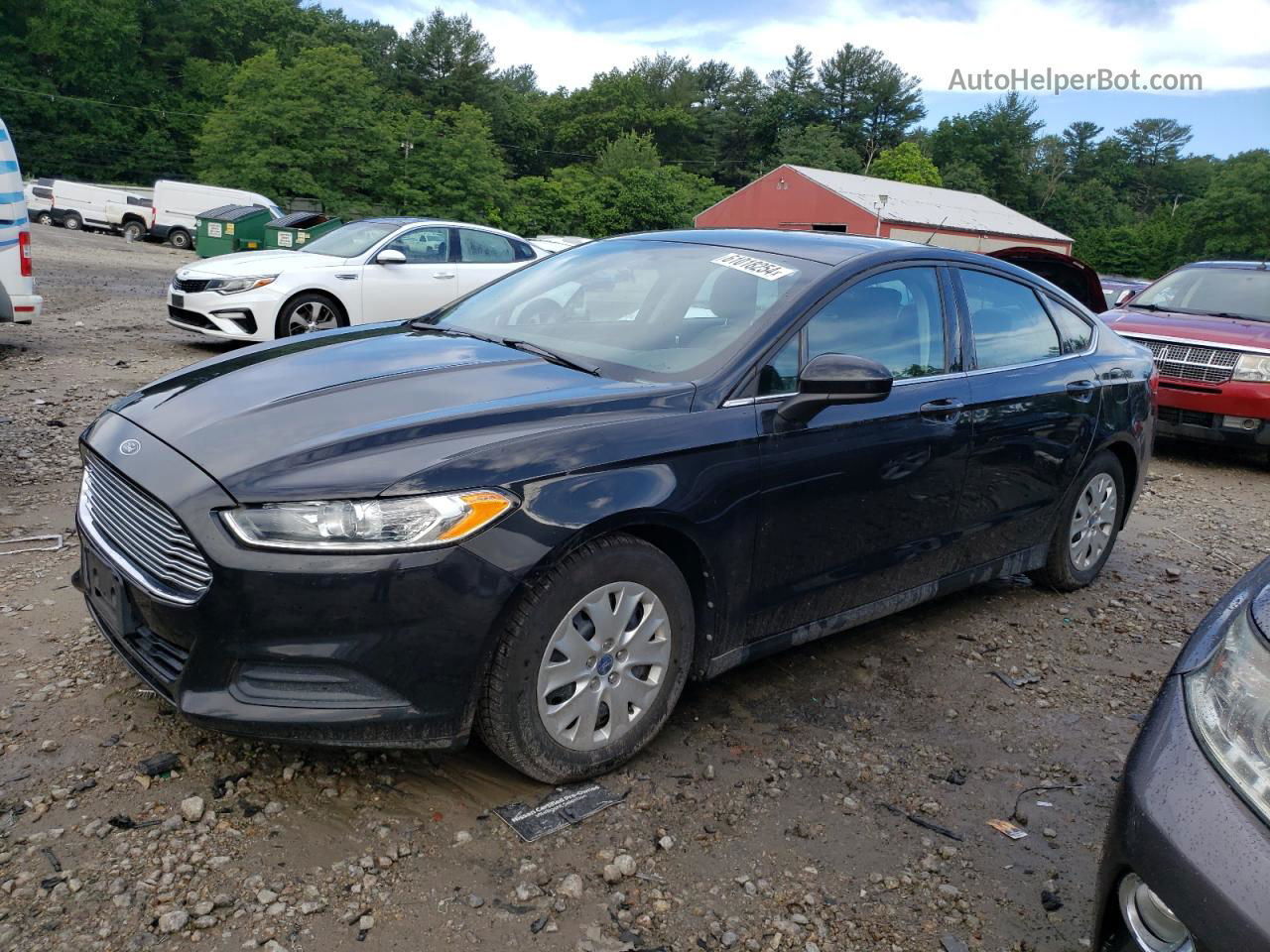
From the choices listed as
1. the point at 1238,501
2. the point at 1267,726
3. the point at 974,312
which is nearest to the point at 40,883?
the point at 1267,726

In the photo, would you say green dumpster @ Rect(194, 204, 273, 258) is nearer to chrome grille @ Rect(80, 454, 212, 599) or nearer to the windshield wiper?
the windshield wiper

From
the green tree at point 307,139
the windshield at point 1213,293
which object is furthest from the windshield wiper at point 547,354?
the green tree at point 307,139

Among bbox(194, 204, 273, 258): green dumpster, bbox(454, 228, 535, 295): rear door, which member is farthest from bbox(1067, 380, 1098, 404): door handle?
bbox(194, 204, 273, 258): green dumpster

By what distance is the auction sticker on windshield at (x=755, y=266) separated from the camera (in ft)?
12.2

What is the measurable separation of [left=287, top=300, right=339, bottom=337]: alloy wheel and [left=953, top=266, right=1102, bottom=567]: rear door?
279 inches

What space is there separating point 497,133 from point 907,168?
110 feet

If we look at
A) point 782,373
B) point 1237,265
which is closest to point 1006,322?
point 782,373

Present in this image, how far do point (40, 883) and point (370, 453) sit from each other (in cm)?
129

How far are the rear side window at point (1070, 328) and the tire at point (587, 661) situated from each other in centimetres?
271

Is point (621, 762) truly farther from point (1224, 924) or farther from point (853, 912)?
point (1224, 924)

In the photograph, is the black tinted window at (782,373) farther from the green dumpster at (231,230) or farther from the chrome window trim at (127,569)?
the green dumpster at (231,230)

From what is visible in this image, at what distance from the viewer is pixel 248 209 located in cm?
2378

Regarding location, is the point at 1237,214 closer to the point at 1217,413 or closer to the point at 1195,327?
the point at 1195,327

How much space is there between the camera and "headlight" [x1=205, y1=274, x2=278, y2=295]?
9.81m
